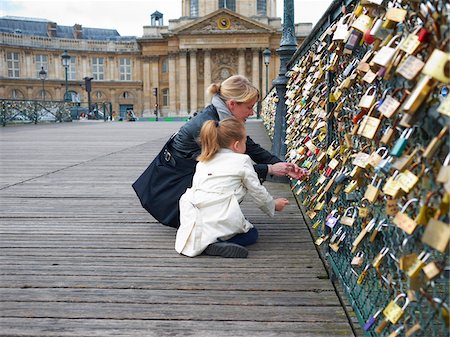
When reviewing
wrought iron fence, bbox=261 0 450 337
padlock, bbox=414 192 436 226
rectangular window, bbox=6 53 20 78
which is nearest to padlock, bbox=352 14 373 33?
wrought iron fence, bbox=261 0 450 337

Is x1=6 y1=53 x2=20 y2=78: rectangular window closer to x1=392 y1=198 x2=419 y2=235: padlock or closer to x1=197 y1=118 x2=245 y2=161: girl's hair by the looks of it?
x1=197 y1=118 x2=245 y2=161: girl's hair

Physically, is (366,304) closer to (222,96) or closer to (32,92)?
(222,96)

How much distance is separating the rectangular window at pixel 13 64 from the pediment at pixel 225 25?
23860 mm

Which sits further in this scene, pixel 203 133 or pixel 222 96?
pixel 222 96

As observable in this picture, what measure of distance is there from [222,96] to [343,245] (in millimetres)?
1701

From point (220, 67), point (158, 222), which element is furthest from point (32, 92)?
point (158, 222)

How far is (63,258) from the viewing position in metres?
3.66

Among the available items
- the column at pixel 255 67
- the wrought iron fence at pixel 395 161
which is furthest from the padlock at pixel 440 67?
the column at pixel 255 67

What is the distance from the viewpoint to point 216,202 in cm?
372

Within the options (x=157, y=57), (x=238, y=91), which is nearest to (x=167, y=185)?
(x=238, y=91)

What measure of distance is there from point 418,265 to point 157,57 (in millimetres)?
68839

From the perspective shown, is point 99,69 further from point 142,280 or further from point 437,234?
point 437,234

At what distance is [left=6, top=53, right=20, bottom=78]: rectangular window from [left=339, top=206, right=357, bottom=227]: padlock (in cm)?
7291

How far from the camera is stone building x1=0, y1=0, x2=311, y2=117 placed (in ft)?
205
